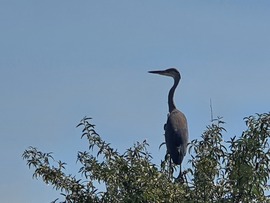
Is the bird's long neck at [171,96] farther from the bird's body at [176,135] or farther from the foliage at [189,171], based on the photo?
the foliage at [189,171]

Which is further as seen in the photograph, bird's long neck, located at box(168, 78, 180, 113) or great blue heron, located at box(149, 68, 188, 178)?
bird's long neck, located at box(168, 78, 180, 113)

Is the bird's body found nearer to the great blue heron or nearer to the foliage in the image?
the great blue heron

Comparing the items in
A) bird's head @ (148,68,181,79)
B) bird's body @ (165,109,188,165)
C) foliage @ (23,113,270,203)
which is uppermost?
bird's head @ (148,68,181,79)

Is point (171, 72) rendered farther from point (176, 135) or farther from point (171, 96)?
point (176, 135)

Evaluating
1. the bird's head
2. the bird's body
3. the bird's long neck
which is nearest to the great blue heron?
the bird's body

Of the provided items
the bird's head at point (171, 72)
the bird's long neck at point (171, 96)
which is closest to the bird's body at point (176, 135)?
the bird's long neck at point (171, 96)

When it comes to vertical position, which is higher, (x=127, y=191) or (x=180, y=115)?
(x=180, y=115)

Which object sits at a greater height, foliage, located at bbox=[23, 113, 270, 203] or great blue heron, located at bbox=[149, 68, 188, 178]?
great blue heron, located at bbox=[149, 68, 188, 178]

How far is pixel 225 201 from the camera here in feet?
23.6

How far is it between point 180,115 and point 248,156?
5.99 meters

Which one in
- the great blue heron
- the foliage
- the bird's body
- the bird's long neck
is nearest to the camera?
the foliage

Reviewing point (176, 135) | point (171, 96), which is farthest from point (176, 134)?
point (171, 96)

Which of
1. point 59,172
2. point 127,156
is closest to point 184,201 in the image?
point 127,156

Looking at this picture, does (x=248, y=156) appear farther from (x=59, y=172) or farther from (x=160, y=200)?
(x=59, y=172)
